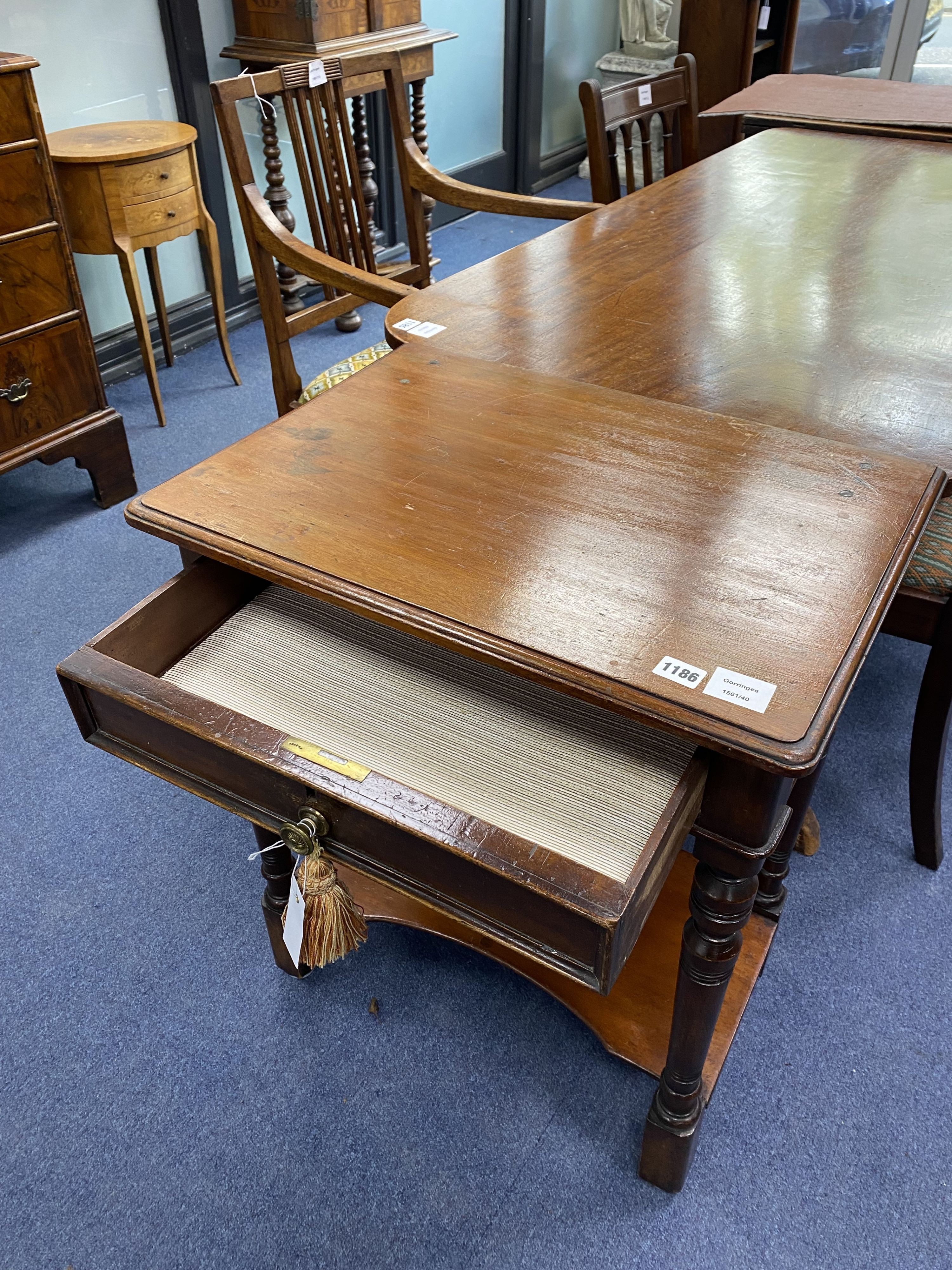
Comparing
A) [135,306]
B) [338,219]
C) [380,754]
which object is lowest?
[135,306]

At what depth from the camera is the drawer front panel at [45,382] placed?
196 centimetres

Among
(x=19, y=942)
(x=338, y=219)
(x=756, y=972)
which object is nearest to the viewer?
(x=756, y=972)

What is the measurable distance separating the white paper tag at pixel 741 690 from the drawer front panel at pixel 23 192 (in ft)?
5.81

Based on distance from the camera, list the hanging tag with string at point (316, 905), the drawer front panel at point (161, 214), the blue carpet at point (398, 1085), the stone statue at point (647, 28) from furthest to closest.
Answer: the stone statue at point (647, 28) < the drawer front panel at point (161, 214) < the blue carpet at point (398, 1085) < the hanging tag with string at point (316, 905)

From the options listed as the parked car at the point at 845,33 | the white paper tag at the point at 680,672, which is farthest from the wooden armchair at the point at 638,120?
the parked car at the point at 845,33

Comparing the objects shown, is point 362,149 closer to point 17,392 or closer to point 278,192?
point 278,192

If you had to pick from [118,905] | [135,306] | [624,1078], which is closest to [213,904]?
[118,905]

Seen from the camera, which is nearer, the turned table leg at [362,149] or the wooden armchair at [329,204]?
the wooden armchair at [329,204]

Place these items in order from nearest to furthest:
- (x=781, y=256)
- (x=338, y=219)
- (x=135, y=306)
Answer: (x=781, y=256)
(x=338, y=219)
(x=135, y=306)

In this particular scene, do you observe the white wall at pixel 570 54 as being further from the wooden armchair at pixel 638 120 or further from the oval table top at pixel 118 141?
the oval table top at pixel 118 141

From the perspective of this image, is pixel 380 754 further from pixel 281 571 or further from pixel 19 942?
pixel 19 942

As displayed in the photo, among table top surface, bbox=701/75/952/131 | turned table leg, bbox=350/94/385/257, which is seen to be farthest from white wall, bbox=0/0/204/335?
table top surface, bbox=701/75/952/131

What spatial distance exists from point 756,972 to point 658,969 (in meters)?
0.13

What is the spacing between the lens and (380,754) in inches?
31.9
